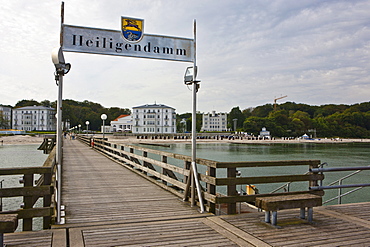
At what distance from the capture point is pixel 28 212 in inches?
159

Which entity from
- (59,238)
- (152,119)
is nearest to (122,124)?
(152,119)

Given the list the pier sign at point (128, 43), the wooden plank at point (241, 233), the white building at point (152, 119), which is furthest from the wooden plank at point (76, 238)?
the white building at point (152, 119)

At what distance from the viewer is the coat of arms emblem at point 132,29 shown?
5.08 meters

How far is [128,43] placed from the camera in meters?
5.10

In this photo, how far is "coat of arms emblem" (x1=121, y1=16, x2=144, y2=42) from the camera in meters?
5.08

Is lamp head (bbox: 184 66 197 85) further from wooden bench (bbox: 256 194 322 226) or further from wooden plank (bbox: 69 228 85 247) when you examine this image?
wooden plank (bbox: 69 228 85 247)

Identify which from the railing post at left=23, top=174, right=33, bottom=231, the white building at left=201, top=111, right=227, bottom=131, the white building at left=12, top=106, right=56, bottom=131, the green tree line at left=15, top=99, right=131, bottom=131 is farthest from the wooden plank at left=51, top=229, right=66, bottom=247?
the white building at left=201, top=111, right=227, bottom=131

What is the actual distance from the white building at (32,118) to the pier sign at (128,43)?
383 ft

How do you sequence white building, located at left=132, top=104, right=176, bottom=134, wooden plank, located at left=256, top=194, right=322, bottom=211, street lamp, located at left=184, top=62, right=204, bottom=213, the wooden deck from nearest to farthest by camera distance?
the wooden deck < wooden plank, located at left=256, top=194, right=322, bottom=211 < street lamp, located at left=184, top=62, right=204, bottom=213 < white building, located at left=132, top=104, right=176, bottom=134

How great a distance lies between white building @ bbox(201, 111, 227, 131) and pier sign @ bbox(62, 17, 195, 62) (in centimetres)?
13384

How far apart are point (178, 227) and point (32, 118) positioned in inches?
4778

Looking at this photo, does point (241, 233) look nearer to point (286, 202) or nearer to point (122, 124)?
point (286, 202)

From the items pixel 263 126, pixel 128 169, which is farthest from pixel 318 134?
pixel 128 169

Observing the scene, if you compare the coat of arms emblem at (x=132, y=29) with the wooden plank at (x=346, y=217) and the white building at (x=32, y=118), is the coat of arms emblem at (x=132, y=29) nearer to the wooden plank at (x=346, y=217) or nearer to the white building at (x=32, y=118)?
the wooden plank at (x=346, y=217)
